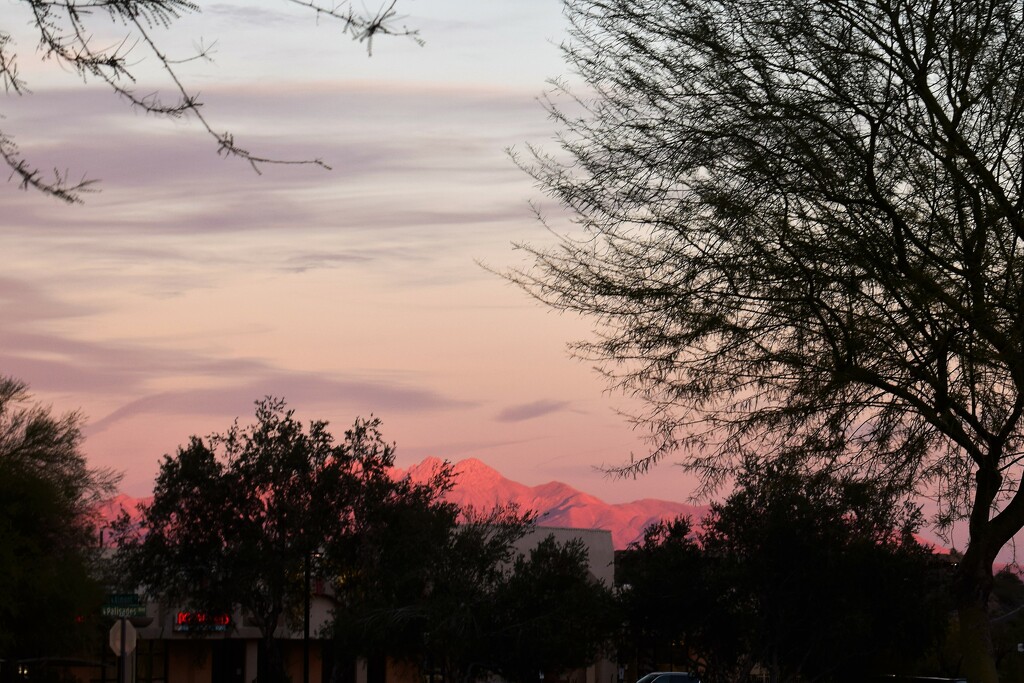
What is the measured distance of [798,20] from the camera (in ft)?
34.6

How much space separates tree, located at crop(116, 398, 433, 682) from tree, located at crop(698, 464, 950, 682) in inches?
485

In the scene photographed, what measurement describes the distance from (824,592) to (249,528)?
60.4 feet

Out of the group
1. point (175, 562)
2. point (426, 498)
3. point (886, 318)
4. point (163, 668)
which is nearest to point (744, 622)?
point (426, 498)

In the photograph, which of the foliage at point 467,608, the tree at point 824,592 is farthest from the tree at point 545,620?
the tree at point 824,592

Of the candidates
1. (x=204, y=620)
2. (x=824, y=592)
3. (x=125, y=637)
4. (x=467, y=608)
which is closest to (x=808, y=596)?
(x=824, y=592)

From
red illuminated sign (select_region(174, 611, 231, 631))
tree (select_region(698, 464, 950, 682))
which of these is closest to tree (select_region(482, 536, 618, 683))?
tree (select_region(698, 464, 950, 682))

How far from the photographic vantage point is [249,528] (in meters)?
45.0

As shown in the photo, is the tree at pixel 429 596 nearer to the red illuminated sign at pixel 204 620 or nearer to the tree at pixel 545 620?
the tree at pixel 545 620

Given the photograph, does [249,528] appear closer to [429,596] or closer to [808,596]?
[429,596]

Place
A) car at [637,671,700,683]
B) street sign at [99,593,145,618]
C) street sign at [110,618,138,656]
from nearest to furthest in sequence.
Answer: street sign at [99,593,145,618]
street sign at [110,618,138,656]
car at [637,671,700,683]

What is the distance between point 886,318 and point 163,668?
52.1 metres

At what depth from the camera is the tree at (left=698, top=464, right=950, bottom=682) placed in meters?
39.3

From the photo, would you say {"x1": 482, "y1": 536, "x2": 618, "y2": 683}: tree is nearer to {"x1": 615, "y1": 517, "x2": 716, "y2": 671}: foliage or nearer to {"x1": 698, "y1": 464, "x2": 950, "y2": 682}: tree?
{"x1": 615, "y1": 517, "x2": 716, "y2": 671}: foliage

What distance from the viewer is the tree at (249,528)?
145 feet
